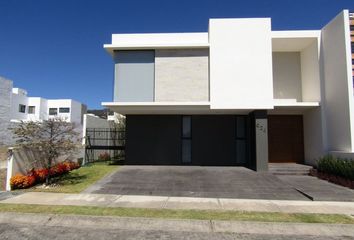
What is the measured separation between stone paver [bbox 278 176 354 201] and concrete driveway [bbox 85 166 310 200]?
0.38 metres

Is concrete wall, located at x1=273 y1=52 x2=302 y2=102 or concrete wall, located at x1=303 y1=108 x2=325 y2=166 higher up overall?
concrete wall, located at x1=273 y1=52 x2=302 y2=102

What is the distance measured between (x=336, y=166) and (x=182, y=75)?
326 inches

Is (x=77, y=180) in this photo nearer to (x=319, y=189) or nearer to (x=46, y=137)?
(x=46, y=137)

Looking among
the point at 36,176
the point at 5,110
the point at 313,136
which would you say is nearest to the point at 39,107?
the point at 5,110

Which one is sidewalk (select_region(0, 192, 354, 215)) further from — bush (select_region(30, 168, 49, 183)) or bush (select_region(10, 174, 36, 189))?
bush (select_region(30, 168, 49, 183))

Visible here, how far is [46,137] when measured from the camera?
1139 cm

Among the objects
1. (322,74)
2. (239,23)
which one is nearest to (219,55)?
(239,23)

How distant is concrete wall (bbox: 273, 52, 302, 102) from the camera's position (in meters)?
16.0

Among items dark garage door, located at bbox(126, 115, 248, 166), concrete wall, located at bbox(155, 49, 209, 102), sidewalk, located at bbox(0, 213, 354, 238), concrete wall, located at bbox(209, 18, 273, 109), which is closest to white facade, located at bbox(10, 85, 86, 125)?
dark garage door, located at bbox(126, 115, 248, 166)

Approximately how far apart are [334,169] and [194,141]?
7055mm

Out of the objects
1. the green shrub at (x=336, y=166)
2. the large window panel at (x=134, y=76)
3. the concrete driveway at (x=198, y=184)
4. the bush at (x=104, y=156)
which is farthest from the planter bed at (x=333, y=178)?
the bush at (x=104, y=156)

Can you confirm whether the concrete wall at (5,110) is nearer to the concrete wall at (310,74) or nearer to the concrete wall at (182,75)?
the concrete wall at (182,75)

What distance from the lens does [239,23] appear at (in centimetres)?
1382

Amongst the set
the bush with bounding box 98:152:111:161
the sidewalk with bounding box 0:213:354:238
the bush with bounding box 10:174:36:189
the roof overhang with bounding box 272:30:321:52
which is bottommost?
the sidewalk with bounding box 0:213:354:238
